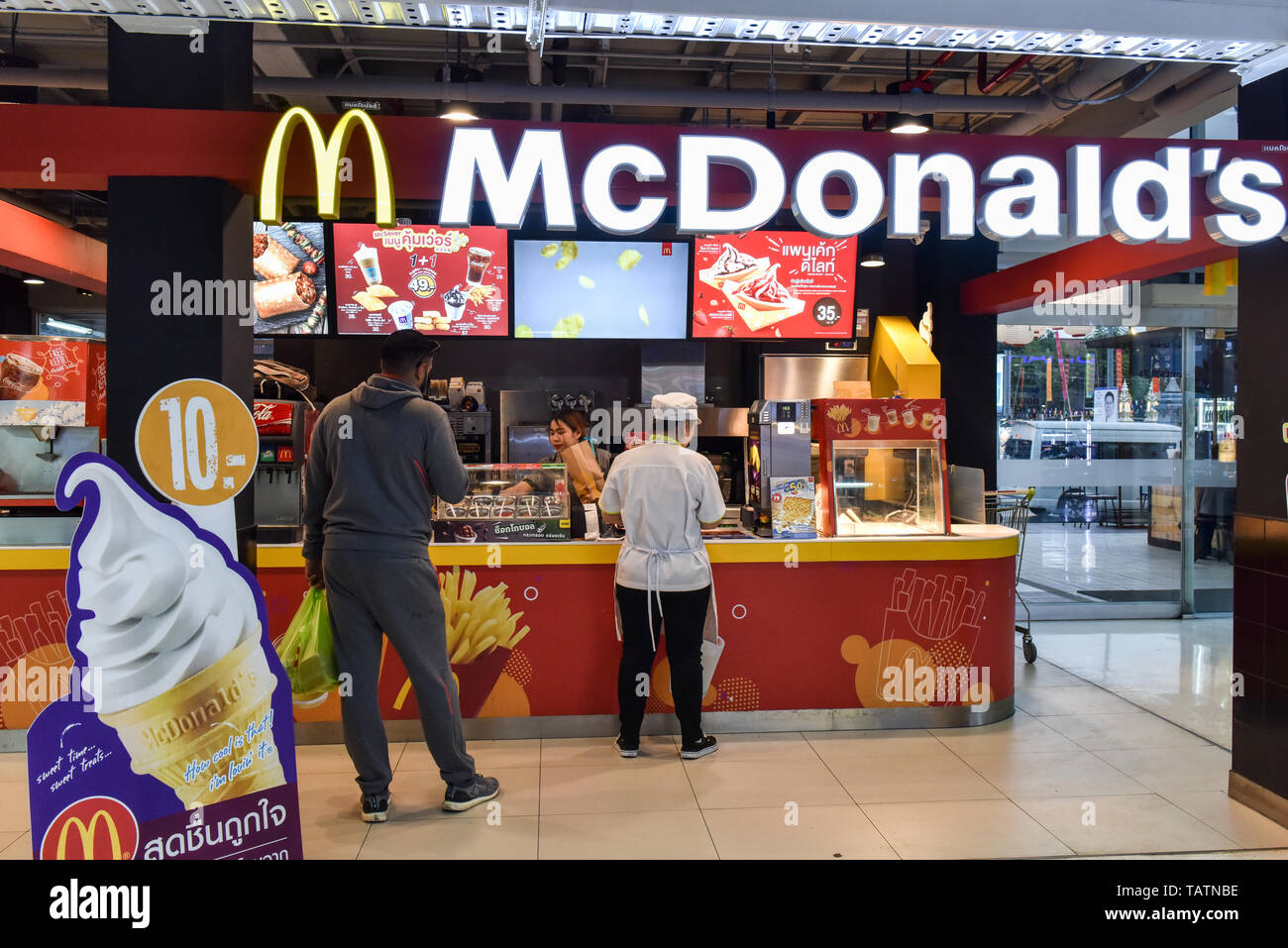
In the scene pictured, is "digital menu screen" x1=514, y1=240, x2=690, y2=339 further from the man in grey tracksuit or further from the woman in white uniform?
the man in grey tracksuit

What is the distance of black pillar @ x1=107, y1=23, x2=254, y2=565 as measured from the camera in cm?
356

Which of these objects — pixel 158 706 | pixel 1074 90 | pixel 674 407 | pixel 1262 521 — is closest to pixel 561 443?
pixel 674 407

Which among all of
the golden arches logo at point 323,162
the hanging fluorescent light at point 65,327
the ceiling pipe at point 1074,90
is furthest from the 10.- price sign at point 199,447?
the hanging fluorescent light at point 65,327

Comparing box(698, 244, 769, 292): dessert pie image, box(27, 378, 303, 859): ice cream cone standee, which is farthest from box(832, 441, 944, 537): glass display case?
box(27, 378, 303, 859): ice cream cone standee

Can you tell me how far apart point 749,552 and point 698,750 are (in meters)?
1.01

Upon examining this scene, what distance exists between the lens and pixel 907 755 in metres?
4.36

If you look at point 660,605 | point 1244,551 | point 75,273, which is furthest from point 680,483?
point 75,273

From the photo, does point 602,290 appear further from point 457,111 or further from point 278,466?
point 278,466

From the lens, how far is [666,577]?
167 inches

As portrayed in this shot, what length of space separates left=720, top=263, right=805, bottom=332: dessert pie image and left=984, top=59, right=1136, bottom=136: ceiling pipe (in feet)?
5.55

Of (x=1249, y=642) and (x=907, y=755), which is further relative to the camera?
(x=907, y=755)

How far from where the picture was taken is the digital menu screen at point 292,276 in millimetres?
6250
